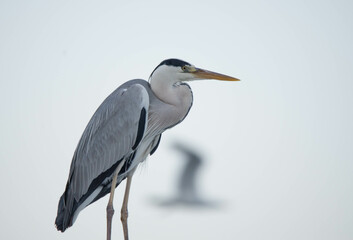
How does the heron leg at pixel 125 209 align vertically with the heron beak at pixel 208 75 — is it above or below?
below

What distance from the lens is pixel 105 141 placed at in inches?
367

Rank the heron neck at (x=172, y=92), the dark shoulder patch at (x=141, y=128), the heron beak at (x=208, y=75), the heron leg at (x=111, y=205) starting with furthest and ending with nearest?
1. the heron beak at (x=208, y=75)
2. the heron neck at (x=172, y=92)
3. the heron leg at (x=111, y=205)
4. the dark shoulder patch at (x=141, y=128)

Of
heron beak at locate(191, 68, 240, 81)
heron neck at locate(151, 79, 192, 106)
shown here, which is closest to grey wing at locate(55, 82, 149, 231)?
heron neck at locate(151, 79, 192, 106)

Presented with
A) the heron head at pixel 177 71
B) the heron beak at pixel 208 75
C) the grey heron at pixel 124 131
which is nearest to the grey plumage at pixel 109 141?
the grey heron at pixel 124 131

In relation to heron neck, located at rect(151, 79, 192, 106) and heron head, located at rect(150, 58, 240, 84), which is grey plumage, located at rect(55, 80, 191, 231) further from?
heron head, located at rect(150, 58, 240, 84)

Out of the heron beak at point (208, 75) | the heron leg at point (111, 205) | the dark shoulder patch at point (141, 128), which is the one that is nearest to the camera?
the dark shoulder patch at point (141, 128)

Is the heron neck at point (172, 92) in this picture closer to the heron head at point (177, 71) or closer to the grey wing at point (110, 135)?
the heron head at point (177, 71)

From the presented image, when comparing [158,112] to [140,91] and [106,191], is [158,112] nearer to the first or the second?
[140,91]

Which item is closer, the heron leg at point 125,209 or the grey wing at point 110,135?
the grey wing at point 110,135

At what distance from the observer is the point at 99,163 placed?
366 inches

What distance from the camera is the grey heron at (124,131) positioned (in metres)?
9.14

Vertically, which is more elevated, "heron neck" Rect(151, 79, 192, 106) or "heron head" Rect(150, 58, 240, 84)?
"heron head" Rect(150, 58, 240, 84)

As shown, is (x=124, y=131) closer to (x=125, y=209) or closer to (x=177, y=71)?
(x=177, y=71)

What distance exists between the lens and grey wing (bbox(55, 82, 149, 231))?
9.12 m
